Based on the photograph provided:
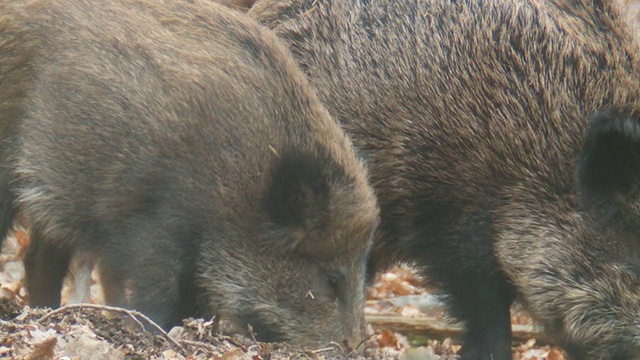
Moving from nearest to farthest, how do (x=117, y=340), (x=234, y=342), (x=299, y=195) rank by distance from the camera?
(x=117, y=340) → (x=234, y=342) → (x=299, y=195)

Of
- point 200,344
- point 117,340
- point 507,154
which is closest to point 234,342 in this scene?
point 200,344

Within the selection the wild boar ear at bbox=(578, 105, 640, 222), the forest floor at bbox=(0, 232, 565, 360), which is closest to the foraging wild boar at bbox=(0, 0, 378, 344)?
the forest floor at bbox=(0, 232, 565, 360)

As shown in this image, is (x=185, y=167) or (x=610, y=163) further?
(x=610, y=163)

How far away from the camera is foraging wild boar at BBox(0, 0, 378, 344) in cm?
586

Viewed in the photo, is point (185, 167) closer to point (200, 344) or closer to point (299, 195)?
point (299, 195)

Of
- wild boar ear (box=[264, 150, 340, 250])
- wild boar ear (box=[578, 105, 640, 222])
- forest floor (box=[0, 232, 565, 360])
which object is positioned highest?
wild boar ear (box=[578, 105, 640, 222])

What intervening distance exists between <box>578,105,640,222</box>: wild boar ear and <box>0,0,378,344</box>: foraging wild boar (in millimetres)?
1294

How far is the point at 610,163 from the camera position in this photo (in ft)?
21.0

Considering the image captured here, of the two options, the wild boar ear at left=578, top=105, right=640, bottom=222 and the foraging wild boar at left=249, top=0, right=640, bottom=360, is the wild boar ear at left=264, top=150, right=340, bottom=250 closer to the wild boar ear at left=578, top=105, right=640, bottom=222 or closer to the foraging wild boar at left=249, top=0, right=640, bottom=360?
the foraging wild boar at left=249, top=0, right=640, bottom=360

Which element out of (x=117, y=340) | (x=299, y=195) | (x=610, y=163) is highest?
(x=610, y=163)

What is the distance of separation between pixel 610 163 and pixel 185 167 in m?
2.43

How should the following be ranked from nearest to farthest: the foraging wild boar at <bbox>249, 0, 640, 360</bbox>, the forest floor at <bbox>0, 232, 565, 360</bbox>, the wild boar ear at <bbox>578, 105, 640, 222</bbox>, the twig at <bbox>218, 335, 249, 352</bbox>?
the forest floor at <bbox>0, 232, 565, 360</bbox> → the twig at <bbox>218, 335, 249, 352</bbox> → the wild boar ear at <bbox>578, 105, 640, 222</bbox> → the foraging wild boar at <bbox>249, 0, 640, 360</bbox>

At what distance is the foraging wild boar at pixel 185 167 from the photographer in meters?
5.86

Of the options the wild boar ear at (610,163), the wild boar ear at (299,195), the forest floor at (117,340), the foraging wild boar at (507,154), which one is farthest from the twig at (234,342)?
the wild boar ear at (610,163)
